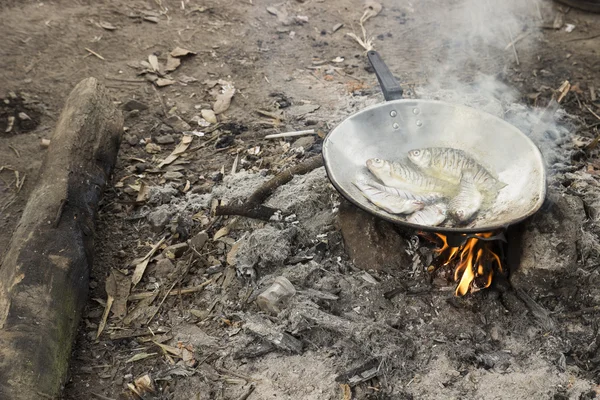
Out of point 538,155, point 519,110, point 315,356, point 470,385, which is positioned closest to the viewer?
point 470,385

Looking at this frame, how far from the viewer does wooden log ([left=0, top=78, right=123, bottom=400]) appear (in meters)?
3.16

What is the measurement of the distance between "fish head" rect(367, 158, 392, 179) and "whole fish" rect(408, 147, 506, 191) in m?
0.28

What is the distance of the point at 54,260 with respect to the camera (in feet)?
11.9

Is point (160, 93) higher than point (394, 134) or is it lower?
lower

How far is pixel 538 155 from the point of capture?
142 inches

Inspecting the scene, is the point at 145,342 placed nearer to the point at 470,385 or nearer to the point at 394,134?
the point at 470,385

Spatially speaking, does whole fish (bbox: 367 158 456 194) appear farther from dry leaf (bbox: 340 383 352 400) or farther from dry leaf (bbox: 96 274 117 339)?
dry leaf (bbox: 96 274 117 339)

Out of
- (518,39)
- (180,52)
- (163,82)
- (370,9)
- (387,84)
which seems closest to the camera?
(387,84)

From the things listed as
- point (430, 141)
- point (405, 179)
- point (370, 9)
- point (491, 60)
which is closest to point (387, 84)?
point (430, 141)

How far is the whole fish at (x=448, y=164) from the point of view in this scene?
3785 millimetres

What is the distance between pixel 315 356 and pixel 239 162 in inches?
95.7

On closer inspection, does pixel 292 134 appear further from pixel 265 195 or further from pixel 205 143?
pixel 265 195

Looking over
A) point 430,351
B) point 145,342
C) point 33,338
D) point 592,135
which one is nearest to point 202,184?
point 145,342

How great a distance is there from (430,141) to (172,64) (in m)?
3.84
